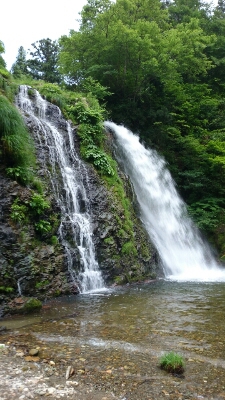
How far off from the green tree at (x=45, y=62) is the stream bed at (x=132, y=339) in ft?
95.0

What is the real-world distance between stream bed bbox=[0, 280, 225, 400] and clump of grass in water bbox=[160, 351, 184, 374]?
8cm

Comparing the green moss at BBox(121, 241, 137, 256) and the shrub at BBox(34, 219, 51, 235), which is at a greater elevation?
the shrub at BBox(34, 219, 51, 235)

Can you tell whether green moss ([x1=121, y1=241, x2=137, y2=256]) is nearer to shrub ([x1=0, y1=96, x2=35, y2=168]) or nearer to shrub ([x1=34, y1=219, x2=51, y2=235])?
shrub ([x1=34, y1=219, x2=51, y2=235])

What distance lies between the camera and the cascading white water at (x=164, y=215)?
13.0 metres

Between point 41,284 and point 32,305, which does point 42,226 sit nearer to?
point 41,284

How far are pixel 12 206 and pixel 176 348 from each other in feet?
16.7

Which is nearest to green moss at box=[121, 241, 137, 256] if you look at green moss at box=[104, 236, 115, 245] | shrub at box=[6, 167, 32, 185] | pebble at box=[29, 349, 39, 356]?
green moss at box=[104, 236, 115, 245]

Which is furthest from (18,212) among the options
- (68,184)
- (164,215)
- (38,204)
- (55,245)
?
(164,215)

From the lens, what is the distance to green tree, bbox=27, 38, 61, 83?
107 ft

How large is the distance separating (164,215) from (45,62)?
85.9ft

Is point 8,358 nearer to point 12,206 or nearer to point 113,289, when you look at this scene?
point 12,206

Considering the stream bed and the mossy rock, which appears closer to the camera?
the stream bed

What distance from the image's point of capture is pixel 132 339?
16.9 feet

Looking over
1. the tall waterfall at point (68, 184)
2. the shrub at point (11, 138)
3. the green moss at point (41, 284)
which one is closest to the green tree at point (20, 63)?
the tall waterfall at point (68, 184)
